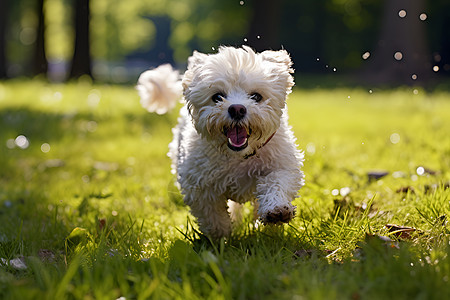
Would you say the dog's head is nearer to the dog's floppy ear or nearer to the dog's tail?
the dog's floppy ear

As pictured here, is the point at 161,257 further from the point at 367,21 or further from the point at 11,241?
the point at 367,21

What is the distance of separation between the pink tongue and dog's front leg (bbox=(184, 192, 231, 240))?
0.51m

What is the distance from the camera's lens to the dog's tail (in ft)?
15.9

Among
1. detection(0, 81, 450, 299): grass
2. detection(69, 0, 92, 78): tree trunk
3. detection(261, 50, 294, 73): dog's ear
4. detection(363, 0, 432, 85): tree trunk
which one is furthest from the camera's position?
detection(363, 0, 432, 85): tree trunk

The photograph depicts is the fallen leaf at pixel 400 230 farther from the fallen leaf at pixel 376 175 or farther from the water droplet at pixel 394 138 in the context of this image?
the water droplet at pixel 394 138

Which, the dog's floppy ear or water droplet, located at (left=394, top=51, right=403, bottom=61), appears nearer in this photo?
the dog's floppy ear

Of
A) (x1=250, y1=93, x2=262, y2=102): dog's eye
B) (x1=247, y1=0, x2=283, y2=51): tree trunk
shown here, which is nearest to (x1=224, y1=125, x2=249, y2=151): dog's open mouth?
(x1=250, y1=93, x2=262, y2=102): dog's eye

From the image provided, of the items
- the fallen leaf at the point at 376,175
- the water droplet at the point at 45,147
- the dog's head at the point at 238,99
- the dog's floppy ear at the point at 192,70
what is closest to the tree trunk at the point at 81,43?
the water droplet at the point at 45,147

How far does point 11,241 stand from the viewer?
357 centimetres

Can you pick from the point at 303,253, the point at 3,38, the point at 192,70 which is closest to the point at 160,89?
the point at 192,70

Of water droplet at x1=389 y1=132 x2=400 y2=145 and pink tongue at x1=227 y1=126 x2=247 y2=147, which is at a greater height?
pink tongue at x1=227 y1=126 x2=247 y2=147

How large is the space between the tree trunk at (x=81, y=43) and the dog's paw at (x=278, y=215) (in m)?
16.0

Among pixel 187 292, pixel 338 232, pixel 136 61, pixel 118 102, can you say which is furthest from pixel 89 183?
pixel 136 61

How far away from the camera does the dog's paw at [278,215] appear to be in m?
3.16
